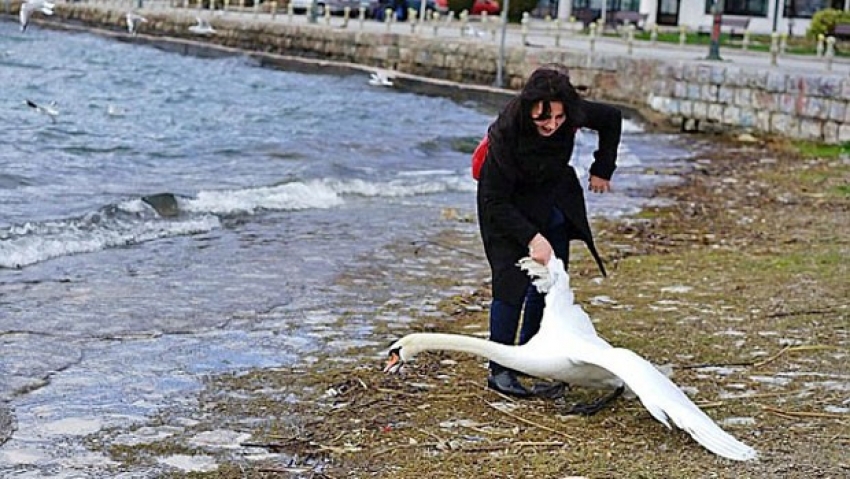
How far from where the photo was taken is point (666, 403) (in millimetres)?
5160

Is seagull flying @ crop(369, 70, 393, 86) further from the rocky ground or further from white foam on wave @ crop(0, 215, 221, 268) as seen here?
the rocky ground

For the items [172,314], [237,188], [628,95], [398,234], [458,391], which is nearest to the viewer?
[458,391]

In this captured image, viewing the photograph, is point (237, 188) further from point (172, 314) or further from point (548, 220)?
point (548, 220)

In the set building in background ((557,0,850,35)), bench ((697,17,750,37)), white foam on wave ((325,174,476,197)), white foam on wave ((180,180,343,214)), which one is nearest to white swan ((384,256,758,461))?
white foam on wave ((180,180,343,214))

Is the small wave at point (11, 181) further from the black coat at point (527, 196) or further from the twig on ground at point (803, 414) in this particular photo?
the twig on ground at point (803, 414)

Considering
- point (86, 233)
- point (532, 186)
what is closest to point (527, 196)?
point (532, 186)

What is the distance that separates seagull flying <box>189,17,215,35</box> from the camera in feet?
140

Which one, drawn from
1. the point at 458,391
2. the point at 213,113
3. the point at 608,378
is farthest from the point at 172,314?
the point at 213,113

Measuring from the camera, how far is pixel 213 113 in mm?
24891

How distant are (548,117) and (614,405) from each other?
1.25 meters

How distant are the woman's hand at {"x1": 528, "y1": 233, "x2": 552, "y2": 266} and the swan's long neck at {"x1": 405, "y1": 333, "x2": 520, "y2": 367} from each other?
39cm

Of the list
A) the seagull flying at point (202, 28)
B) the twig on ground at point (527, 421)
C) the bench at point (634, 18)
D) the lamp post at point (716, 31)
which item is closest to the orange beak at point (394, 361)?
the twig on ground at point (527, 421)

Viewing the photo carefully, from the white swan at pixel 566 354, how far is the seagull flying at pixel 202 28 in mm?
38130

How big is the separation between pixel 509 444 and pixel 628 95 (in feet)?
72.4
